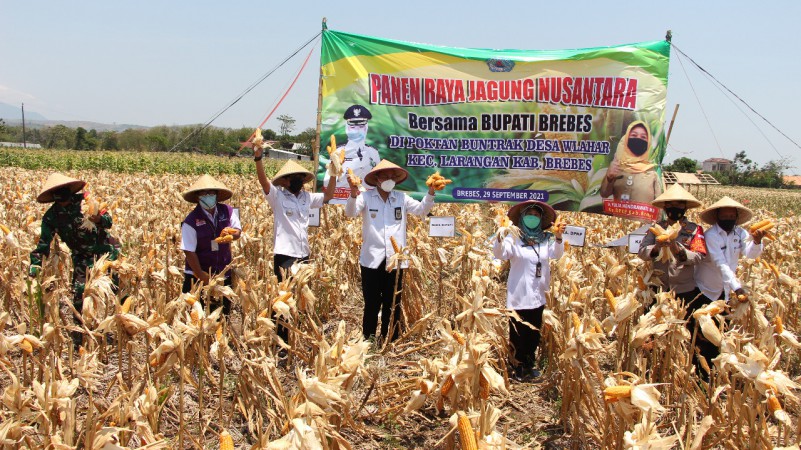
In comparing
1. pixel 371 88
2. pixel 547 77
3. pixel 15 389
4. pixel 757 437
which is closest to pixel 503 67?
pixel 547 77

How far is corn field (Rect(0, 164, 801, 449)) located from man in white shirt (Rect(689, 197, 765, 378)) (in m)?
0.23

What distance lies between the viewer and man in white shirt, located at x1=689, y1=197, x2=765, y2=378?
4.59 m

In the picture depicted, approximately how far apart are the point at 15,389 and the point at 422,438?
236 cm

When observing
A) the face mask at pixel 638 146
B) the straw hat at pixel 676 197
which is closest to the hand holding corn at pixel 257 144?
the straw hat at pixel 676 197

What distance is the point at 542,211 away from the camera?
486 centimetres

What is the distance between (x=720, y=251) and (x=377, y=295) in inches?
113

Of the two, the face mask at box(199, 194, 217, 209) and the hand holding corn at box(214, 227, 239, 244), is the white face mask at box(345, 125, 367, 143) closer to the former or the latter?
the face mask at box(199, 194, 217, 209)

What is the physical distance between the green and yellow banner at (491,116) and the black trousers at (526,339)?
205cm

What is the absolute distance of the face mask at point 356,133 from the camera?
6.62 meters

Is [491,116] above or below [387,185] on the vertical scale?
above

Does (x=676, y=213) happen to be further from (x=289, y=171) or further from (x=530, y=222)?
(x=289, y=171)

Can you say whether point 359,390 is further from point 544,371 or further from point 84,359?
point 84,359

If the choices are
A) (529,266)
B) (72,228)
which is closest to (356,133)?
(529,266)

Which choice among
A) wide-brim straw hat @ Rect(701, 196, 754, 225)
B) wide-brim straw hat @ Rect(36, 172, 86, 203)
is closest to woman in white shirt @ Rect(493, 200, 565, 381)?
wide-brim straw hat @ Rect(701, 196, 754, 225)
